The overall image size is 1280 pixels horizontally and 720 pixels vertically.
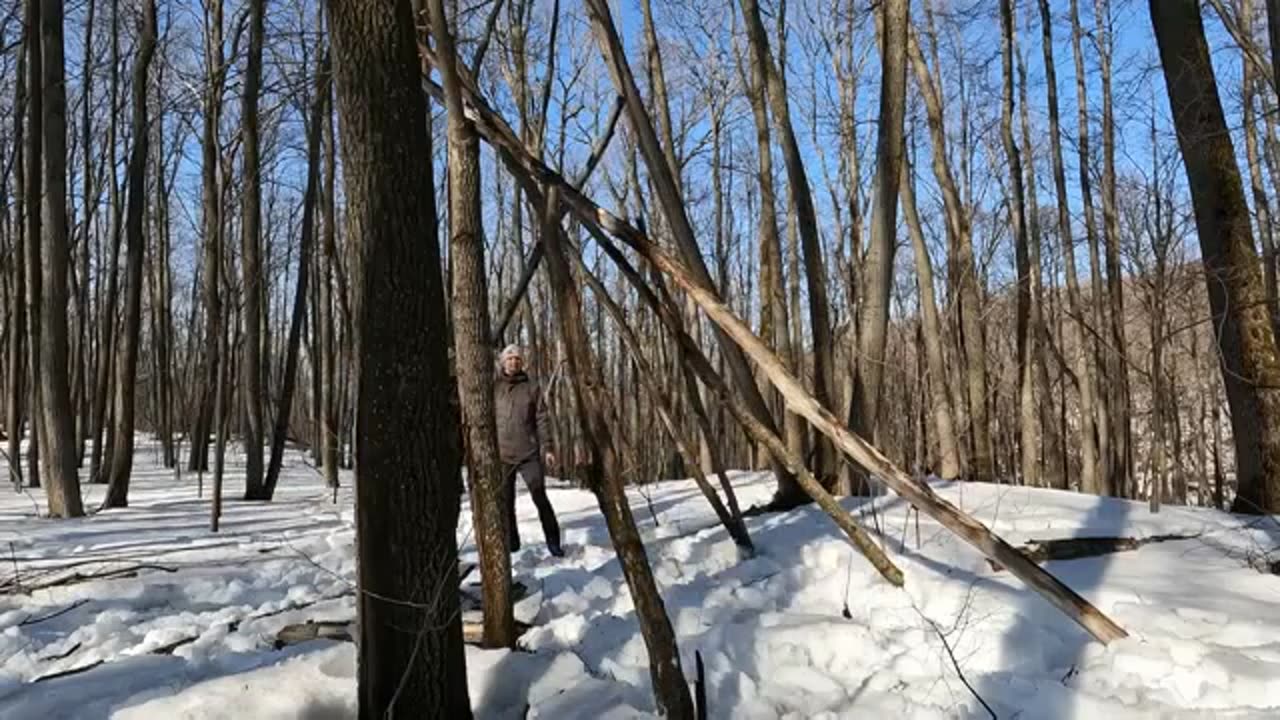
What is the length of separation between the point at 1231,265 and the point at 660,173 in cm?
448

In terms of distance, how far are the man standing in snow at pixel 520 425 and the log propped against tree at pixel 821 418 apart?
328 centimetres

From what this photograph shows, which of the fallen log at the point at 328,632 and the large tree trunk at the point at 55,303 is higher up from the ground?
the large tree trunk at the point at 55,303

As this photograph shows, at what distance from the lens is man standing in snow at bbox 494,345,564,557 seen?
667 centimetres

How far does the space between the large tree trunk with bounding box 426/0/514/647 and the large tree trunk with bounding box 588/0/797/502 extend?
2.49 ft

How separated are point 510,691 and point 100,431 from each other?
44.4 feet

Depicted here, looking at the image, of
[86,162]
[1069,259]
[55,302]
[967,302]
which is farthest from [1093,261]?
[86,162]

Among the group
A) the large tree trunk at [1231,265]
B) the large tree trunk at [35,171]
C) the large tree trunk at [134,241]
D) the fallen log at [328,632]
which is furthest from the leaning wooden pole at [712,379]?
the large tree trunk at [134,241]

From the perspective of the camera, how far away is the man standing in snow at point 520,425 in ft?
21.9

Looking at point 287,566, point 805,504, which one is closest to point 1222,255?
point 805,504

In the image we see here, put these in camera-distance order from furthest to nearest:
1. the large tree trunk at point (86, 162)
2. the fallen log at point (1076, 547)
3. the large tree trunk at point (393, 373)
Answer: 1. the large tree trunk at point (86, 162)
2. the fallen log at point (1076, 547)
3. the large tree trunk at point (393, 373)

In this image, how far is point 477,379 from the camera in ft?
13.5

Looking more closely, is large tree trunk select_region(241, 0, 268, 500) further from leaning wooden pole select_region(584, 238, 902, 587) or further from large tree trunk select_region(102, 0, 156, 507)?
leaning wooden pole select_region(584, 238, 902, 587)

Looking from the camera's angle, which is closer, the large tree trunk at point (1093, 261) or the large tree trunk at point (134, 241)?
the large tree trunk at point (134, 241)

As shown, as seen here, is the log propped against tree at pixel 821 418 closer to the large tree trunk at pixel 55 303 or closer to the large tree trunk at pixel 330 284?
→ the large tree trunk at pixel 330 284
